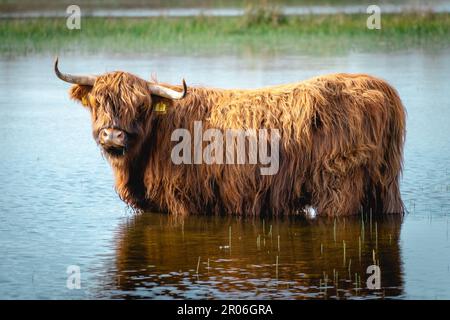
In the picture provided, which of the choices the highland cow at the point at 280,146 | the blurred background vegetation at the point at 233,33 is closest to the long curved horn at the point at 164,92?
the highland cow at the point at 280,146

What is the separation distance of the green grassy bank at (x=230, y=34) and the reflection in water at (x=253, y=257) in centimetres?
1425

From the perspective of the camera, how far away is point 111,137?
33.5ft

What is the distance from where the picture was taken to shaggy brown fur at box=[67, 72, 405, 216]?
33.9 ft

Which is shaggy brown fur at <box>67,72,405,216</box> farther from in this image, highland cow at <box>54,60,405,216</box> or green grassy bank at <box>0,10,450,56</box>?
green grassy bank at <box>0,10,450,56</box>

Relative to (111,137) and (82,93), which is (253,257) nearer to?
(111,137)

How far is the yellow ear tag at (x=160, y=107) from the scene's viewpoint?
1059 centimetres

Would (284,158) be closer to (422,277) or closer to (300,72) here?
(422,277)

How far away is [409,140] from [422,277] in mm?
5801

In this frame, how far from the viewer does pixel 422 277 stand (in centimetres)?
869

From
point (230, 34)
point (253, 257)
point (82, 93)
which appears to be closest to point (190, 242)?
point (253, 257)

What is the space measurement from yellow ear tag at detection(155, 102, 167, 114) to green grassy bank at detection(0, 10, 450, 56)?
13.8 meters

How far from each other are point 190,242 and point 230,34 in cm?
1755

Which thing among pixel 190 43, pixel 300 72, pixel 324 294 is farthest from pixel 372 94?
pixel 190 43
